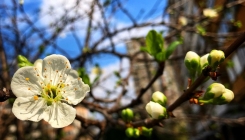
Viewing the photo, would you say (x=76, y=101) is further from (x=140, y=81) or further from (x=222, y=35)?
(x=140, y=81)

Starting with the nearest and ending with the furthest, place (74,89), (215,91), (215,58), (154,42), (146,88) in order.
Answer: (215,58) < (215,91) < (74,89) < (154,42) < (146,88)

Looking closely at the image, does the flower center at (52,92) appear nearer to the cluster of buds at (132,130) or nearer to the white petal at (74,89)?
the white petal at (74,89)

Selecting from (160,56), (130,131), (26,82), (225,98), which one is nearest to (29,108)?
(26,82)

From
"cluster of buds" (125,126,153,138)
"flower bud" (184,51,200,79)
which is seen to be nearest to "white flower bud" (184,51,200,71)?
"flower bud" (184,51,200,79)

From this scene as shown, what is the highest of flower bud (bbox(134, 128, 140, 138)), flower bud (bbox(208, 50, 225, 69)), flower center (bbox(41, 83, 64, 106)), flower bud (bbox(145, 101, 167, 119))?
flower bud (bbox(208, 50, 225, 69))

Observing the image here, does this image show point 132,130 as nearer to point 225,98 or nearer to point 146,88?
point 146,88

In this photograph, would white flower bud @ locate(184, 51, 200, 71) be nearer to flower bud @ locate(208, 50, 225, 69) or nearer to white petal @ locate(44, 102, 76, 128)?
flower bud @ locate(208, 50, 225, 69)
